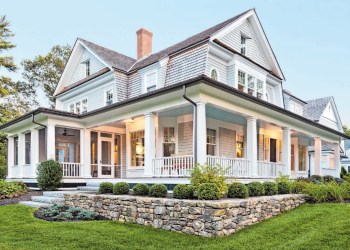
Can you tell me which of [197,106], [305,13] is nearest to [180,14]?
[305,13]

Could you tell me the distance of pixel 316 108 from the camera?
26.7 metres

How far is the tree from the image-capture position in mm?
33344

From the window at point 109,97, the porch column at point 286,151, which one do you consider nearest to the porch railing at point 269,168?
the porch column at point 286,151

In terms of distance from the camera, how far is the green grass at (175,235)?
20.5 ft

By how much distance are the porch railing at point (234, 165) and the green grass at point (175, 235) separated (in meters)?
3.02

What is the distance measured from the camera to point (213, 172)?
855cm

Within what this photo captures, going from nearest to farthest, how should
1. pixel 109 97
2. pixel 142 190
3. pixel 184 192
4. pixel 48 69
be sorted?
pixel 184 192, pixel 142 190, pixel 109 97, pixel 48 69

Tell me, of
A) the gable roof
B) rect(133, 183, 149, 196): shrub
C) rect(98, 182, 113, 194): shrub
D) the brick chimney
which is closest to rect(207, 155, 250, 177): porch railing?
rect(133, 183, 149, 196): shrub

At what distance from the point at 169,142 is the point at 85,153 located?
4.25 metres

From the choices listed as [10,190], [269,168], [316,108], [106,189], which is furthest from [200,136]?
[316,108]

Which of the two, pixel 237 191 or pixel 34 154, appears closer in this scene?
pixel 237 191

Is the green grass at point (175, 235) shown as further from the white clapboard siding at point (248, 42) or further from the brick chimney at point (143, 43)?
the brick chimney at point (143, 43)

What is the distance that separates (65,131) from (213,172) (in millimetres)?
10932

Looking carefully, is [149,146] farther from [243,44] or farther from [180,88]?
[243,44]
